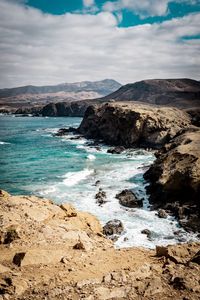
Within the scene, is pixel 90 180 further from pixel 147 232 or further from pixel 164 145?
pixel 147 232

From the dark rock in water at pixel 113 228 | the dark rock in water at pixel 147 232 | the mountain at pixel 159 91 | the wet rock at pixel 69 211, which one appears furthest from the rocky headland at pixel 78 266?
the mountain at pixel 159 91

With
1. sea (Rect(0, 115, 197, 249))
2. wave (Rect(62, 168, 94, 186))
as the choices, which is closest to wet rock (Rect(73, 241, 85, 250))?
sea (Rect(0, 115, 197, 249))

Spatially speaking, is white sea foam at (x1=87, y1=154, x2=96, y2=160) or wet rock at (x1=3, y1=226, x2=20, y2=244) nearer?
wet rock at (x1=3, y1=226, x2=20, y2=244)

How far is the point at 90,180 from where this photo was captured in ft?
117

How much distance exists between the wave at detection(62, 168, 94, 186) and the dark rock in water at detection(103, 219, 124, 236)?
41.2 feet

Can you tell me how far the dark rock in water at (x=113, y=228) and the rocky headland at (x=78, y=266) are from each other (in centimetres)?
731

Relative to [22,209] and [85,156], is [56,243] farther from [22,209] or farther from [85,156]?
[85,156]

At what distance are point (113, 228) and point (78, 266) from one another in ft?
38.6

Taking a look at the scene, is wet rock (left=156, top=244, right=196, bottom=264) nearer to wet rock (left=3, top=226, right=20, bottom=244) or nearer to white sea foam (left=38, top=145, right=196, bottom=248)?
wet rock (left=3, top=226, right=20, bottom=244)

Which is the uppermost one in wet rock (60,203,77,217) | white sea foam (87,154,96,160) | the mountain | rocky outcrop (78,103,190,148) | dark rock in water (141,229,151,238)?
the mountain

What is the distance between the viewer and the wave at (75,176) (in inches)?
1366

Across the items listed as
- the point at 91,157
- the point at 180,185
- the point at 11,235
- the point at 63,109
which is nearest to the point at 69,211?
the point at 11,235

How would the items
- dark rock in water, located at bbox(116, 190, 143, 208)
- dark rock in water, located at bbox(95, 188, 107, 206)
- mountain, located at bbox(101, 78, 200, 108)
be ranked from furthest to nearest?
mountain, located at bbox(101, 78, 200, 108) < dark rock in water, located at bbox(95, 188, 107, 206) < dark rock in water, located at bbox(116, 190, 143, 208)

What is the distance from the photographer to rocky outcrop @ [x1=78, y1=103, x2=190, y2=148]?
59.5 meters
